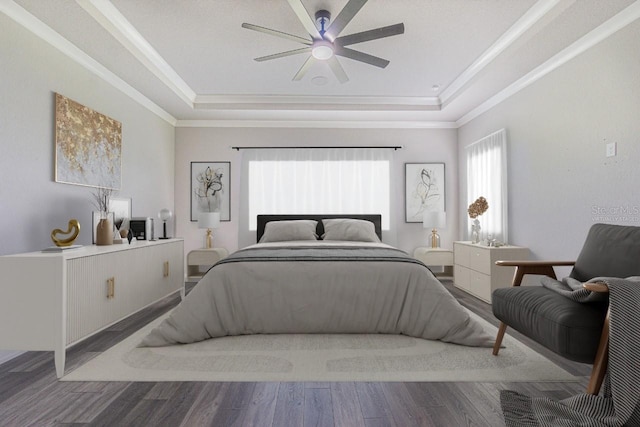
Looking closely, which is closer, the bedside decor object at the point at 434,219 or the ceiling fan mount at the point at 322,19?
the ceiling fan mount at the point at 322,19

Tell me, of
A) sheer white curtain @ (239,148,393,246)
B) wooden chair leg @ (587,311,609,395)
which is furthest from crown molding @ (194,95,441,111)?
wooden chair leg @ (587,311,609,395)

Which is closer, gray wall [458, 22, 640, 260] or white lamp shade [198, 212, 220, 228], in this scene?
gray wall [458, 22, 640, 260]

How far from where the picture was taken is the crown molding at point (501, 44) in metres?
2.86

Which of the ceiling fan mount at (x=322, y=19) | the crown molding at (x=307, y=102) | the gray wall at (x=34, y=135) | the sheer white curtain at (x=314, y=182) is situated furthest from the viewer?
the sheer white curtain at (x=314, y=182)

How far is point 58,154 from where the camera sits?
3.02 meters

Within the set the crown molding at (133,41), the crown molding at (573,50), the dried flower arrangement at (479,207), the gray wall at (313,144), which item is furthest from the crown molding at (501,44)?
the crown molding at (133,41)

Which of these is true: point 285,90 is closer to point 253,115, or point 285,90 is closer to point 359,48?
point 253,115

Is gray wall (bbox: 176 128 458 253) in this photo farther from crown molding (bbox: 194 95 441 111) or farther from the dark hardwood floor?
the dark hardwood floor

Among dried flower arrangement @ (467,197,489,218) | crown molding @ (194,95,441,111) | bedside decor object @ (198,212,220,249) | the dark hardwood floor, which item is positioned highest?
crown molding @ (194,95,441,111)

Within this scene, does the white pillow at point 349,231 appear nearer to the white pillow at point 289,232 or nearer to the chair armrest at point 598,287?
the white pillow at point 289,232

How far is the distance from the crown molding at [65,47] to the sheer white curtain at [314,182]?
1.77 meters

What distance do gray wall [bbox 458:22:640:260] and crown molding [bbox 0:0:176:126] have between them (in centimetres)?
434

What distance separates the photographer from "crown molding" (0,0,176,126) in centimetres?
257

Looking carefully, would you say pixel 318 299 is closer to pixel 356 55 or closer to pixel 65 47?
pixel 356 55
